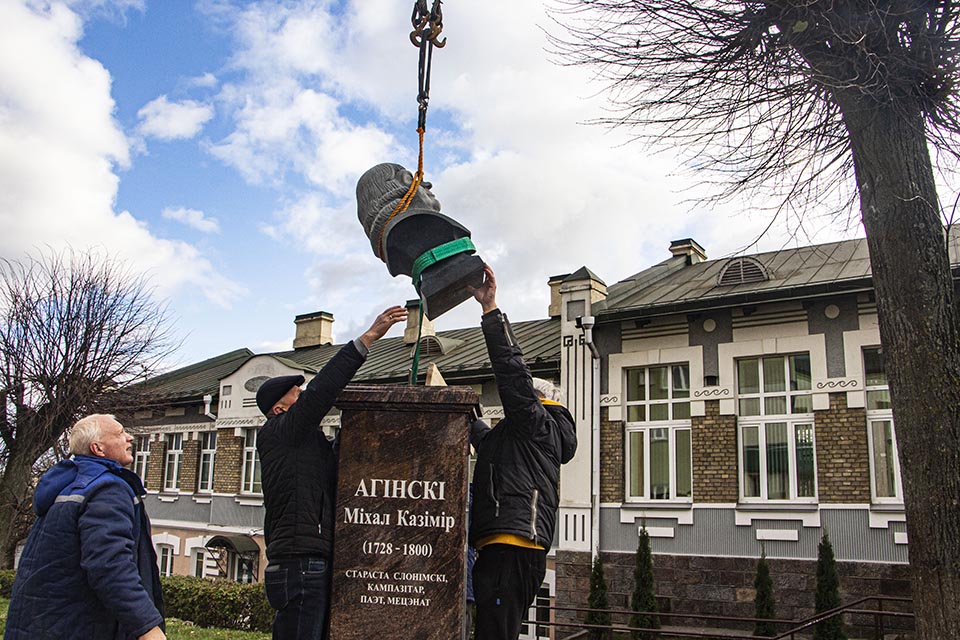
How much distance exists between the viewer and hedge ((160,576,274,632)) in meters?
15.2

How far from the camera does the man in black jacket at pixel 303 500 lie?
14.1ft

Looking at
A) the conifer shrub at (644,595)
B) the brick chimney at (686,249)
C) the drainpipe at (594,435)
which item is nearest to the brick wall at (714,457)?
the conifer shrub at (644,595)

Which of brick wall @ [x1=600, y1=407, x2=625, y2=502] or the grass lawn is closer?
the grass lawn

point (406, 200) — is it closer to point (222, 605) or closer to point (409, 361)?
point (222, 605)

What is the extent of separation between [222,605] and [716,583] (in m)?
8.75

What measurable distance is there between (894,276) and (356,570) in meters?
→ 4.66

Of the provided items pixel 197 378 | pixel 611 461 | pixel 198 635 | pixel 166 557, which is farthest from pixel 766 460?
pixel 197 378

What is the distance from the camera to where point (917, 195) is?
6516 mm

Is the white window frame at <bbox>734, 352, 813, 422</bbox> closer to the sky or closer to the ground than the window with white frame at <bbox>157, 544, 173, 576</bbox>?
closer to the sky

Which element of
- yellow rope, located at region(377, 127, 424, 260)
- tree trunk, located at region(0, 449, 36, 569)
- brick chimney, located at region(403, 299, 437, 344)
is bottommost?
tree trunk, located at region(0, 449, 36, 569)

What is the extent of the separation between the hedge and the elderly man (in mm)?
11376

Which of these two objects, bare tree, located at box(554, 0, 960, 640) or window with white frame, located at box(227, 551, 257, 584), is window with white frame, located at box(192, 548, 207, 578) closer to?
window with white frame, located at box(227, 551, 257, 584)

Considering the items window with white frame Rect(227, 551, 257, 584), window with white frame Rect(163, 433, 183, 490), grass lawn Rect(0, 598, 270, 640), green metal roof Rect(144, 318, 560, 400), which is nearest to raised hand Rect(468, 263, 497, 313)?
grass lawn Rect(0, 598, 270, 640)

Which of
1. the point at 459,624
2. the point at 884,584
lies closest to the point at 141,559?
the point at 459,624
